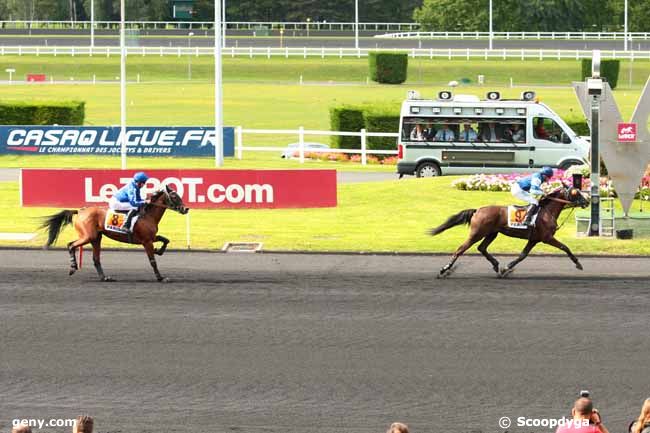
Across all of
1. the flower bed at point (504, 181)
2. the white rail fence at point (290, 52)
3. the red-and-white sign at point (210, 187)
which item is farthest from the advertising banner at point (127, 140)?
the white rail fence at point (290, 52)

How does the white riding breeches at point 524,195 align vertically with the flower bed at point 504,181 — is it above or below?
above

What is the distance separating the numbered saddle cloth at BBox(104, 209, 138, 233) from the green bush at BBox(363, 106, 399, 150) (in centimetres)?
2251

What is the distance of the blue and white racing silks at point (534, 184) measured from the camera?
20.1 metres

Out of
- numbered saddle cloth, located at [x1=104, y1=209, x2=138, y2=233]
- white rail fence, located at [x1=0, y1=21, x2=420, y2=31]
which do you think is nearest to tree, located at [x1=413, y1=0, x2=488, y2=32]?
white rail fence, located at [x1=0, y1=21, x2=420, y2=31]

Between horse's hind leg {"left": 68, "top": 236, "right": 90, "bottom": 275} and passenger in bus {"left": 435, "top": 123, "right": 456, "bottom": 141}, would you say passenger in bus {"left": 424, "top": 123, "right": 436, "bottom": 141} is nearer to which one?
passenger in bus {"left": 435, "top": 123, "right": 456, "bottom": 141}

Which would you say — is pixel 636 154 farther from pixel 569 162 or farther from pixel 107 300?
pixel 107 300

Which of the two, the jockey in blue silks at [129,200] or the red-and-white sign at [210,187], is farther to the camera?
the red-and-white sign at [210,187]

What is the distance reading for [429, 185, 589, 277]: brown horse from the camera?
20062mm

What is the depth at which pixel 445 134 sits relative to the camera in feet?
110

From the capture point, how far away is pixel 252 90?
227ft

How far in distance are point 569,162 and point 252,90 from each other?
1483 inches

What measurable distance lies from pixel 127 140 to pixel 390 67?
118 ft

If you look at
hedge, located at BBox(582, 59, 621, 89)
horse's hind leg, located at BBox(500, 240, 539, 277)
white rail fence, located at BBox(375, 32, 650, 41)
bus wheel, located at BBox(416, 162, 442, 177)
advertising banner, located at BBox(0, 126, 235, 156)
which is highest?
white rail fence, located at BBox(375, 32, 650, 41)
